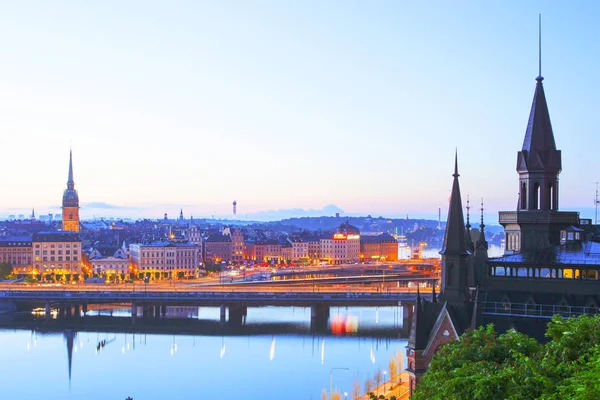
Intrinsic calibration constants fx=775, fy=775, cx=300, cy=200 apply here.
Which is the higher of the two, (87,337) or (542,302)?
(542,302)

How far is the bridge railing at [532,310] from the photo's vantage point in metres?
39.5

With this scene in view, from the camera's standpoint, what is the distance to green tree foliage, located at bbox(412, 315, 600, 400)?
18609 mm

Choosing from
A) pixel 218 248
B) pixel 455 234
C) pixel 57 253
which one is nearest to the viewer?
pixel 455 234

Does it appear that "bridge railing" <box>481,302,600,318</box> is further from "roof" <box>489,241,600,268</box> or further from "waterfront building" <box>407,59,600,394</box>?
"roof" <box>489,241,600,268</box>

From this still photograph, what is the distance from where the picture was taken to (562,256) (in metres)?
42.8

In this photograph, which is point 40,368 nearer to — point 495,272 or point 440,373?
point 495,272

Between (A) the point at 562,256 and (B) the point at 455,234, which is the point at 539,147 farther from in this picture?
(B) the point at 455,234

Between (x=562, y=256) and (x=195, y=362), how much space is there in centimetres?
3789

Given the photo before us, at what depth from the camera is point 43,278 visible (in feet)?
475

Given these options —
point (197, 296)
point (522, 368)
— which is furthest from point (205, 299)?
point (522, 368)

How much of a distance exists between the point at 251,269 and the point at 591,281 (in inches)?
5497

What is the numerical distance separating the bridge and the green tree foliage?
70.3 meters

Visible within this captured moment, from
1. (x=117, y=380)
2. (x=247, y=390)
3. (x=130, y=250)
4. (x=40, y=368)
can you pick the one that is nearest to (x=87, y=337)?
(x=40, y=368)

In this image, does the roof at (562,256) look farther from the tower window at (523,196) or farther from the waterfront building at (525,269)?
the tower window at (523,196)
